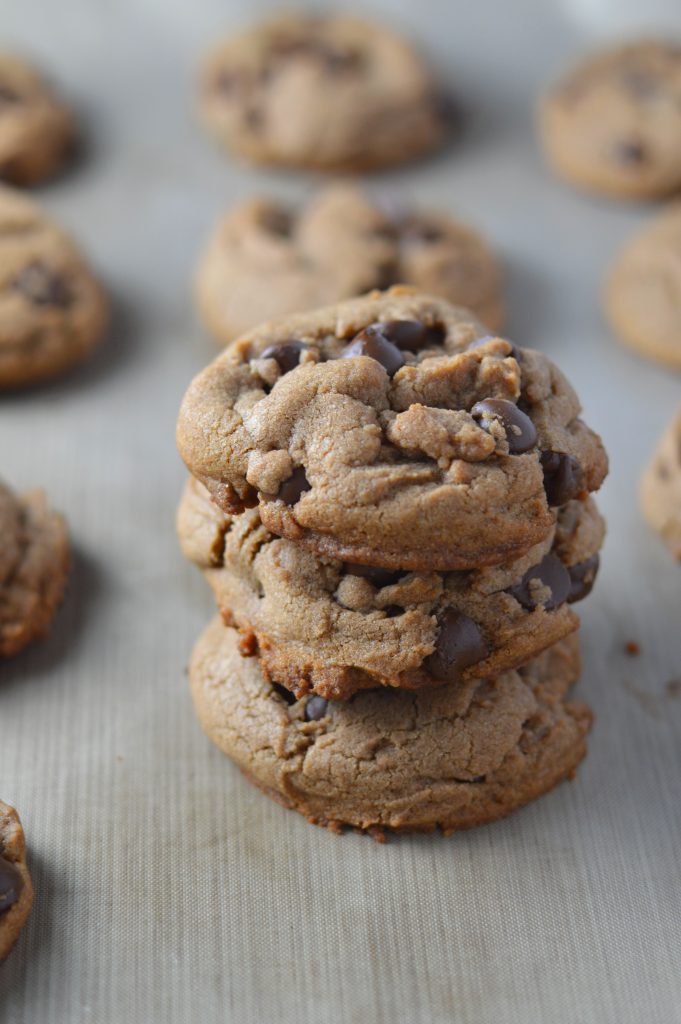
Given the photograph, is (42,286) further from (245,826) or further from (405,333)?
(245,826)

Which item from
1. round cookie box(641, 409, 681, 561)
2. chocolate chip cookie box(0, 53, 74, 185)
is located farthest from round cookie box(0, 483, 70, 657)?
chocolate chip cookie box(0, 53, 74, 185)

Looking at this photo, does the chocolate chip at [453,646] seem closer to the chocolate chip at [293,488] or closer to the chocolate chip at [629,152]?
the chocolate chip at [293,488]

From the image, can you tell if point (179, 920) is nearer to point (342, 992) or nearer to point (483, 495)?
point (342, 992)

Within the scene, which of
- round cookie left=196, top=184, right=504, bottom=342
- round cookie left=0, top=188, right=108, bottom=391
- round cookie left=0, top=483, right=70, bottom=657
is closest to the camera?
round cookie left=0, top=483, right=70, bottom=657

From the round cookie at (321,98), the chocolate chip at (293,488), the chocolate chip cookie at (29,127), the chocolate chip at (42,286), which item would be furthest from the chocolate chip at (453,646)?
the chocolate chip cookie at (29,127)

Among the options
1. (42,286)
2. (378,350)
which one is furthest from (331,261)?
(378,350)

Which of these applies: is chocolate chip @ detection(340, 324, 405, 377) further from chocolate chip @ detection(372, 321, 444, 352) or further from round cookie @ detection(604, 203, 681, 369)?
round cookie @ detection(604, 203, 681, 369)

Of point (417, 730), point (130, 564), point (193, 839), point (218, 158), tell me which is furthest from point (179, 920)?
point (218, 158)

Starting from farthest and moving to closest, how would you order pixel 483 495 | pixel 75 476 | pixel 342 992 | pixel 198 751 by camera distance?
pixel 75 476 < pixel 198 751 < pixel 342 992 < pixel 483 495
